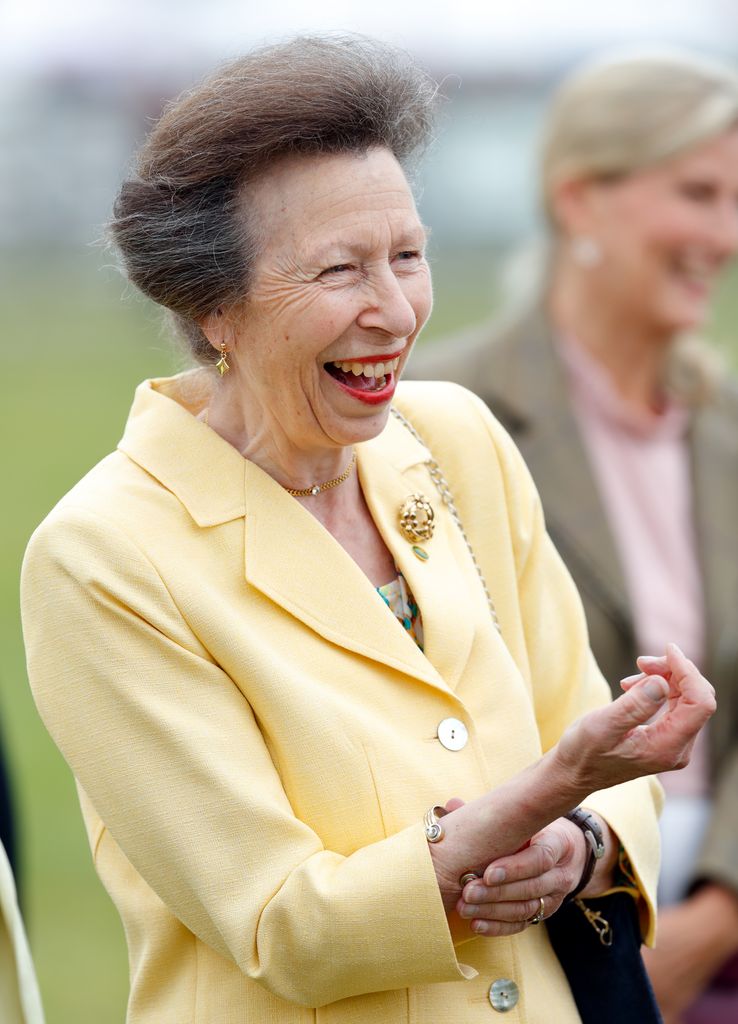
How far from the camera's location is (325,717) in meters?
2.28

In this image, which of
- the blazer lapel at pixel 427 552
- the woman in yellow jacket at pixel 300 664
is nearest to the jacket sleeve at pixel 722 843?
the woman in yellow jacket at pixel 300 664

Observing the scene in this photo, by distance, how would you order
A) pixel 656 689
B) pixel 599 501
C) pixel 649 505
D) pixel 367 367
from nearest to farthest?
pixel 656 689
pixel 367 367
pixel 599 501
pixel 649 505

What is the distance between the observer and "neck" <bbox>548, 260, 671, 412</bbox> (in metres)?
4.27

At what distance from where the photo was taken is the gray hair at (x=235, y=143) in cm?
228

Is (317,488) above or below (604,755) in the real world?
above

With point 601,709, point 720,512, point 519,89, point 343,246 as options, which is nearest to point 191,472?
point 343,246

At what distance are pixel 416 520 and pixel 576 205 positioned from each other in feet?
6.86

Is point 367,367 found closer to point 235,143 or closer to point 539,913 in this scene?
point 235,143

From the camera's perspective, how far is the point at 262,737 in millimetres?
2316

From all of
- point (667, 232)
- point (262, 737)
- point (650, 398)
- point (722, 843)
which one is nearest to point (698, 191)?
point (667, 232)

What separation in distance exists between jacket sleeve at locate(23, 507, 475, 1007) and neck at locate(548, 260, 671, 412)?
2264mm

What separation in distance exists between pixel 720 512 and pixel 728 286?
16.4m

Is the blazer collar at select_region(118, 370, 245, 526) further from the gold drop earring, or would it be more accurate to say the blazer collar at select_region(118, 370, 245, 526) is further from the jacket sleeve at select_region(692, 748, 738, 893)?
the jacket sleeve at select_region(692, 748, 738, 893)

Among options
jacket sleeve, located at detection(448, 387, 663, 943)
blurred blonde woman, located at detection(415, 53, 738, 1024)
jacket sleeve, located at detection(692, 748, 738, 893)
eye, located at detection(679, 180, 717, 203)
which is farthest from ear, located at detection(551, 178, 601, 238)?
jacket sleeve, located at detection(448, 387, 663, 943)
